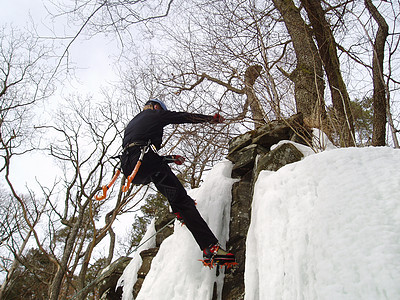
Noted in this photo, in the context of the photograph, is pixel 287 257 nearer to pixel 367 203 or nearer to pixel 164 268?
pixel 367 203

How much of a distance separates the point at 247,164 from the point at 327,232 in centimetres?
230

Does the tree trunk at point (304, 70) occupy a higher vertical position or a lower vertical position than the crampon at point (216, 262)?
higher

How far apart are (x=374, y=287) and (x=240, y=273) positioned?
183 centimetres

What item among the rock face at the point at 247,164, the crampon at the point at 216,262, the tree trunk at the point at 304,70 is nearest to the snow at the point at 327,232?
the crampon at the point at 216,262

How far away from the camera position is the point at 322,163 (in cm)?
191

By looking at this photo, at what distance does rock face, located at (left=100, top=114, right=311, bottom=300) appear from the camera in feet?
9.15

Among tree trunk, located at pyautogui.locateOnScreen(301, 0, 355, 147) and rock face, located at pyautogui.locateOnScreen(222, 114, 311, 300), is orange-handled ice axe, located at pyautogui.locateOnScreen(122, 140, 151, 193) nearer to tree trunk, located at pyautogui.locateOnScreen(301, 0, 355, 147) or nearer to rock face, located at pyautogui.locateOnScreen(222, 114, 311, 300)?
rock face, located at pyautogui.locateOnScreen(222, 114, 311, 300)

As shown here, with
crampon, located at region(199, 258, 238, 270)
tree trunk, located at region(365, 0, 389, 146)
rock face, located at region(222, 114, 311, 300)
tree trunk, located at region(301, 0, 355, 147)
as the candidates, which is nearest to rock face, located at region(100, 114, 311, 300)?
rock face, located at region(222, 114, 311, 300)

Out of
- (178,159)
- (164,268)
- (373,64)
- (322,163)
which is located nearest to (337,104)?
(373,64)

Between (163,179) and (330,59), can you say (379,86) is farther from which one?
(163,179)

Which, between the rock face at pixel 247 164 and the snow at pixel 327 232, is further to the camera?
the rock face at pixel 247 164

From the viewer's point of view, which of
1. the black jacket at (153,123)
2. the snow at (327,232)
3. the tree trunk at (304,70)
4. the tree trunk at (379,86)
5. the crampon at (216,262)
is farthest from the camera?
the tree trunk at (304,70)

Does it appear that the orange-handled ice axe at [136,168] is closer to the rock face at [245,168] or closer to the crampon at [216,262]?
the crampon at [216,262]

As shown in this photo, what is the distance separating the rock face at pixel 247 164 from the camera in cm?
276
